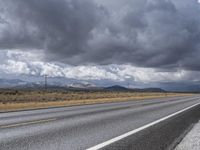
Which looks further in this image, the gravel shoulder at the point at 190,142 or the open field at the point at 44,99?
the open field at the point at 44,99

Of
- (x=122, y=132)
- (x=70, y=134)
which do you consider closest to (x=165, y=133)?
(x=122, y=132)

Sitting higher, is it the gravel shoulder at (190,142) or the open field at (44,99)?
the open field at (44,99)

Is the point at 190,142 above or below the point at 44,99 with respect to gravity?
below

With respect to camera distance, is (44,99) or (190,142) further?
(44,99)

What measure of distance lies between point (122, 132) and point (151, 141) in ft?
6.93

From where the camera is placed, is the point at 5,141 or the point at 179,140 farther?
the point at 179,140

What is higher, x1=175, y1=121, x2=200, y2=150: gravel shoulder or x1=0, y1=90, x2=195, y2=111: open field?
x1=0, y1=90, x2=195, y2=111: open field

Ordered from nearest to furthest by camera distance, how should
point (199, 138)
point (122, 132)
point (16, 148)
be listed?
1. point (16, 148)
2. point (199, 138)
3. point (122, 132)

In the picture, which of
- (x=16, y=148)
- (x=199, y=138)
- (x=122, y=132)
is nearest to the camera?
(x=16, y=148)

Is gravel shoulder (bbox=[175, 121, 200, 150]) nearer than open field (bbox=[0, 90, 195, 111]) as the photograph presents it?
Yes

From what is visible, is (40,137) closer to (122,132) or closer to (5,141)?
(5,141)

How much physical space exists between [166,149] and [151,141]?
1.28m

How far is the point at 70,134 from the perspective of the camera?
1155cm

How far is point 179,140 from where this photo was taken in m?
10.8
